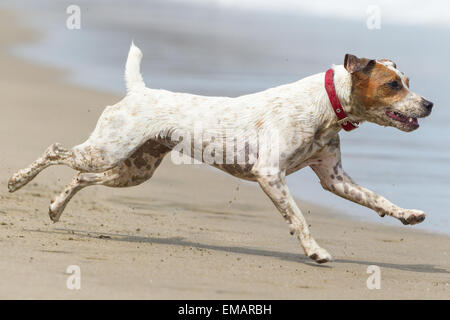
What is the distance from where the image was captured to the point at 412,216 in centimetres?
683

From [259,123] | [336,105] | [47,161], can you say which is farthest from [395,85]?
[47,161]

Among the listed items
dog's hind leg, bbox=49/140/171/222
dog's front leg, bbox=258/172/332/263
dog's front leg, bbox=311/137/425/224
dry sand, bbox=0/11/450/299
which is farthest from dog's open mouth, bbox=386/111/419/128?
dog's hind leg, bbox=49/140/171/222

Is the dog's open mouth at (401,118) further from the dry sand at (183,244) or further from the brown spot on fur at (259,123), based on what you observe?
the dry sand at (183,244)

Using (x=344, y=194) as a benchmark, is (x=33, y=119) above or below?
above

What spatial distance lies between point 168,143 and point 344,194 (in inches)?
53.4

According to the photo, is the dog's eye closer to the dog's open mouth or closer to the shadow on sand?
the dog's open mouth

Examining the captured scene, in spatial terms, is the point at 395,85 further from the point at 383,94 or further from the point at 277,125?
the point at 277,125

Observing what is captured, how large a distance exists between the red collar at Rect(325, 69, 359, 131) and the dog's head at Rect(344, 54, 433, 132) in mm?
110

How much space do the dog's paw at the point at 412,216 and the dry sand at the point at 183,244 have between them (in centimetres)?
35

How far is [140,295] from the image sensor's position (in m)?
5.28

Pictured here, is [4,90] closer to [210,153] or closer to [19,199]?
[19,199]

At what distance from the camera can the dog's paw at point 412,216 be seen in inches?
268

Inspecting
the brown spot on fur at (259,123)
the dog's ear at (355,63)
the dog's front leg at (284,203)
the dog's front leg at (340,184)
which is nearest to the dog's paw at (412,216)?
the dog's front leg at (340,184)

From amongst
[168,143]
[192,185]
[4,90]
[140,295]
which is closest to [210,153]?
[168,143]
